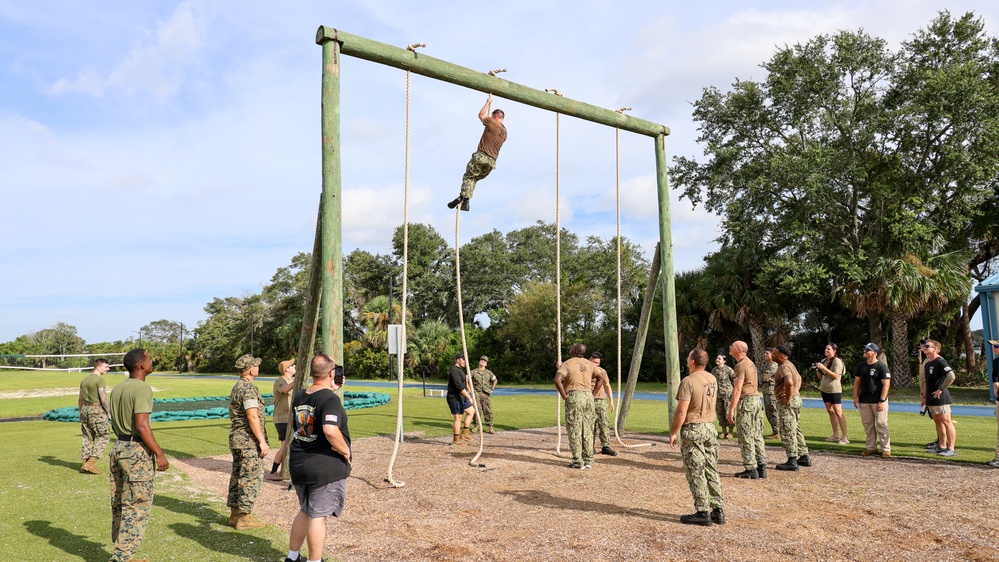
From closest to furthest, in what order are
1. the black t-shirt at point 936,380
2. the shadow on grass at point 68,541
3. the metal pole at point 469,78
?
the shadow on grass at point 68,541 → the metal pole at point 469,78 → the black t-shirt at point 936,380

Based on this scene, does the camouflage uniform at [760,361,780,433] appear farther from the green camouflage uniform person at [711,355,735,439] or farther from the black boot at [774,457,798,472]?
the black boot at [774,457,798,472]

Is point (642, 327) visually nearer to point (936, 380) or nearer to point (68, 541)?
point (936, 380)

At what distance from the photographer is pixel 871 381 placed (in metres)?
10.1

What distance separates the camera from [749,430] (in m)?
8.73

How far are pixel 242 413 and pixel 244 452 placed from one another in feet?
1.29

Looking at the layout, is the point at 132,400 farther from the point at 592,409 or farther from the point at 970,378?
the point at 970,378

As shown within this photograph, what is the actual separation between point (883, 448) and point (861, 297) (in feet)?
56.2

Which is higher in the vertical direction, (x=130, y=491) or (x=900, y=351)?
(x=900, y=351)

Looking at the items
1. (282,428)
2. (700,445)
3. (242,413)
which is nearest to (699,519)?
(700,445)

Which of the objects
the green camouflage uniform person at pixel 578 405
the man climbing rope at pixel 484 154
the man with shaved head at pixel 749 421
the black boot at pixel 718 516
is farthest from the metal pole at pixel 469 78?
the black boot at pixel 718 516

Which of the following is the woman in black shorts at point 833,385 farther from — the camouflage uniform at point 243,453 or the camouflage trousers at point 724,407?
the camouflage uniform at point 243,453

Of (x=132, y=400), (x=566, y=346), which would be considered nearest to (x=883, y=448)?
(x=132, y=400)

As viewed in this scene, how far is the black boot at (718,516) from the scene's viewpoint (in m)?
6.60

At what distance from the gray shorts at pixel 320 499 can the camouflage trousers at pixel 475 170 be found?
15.8ft
